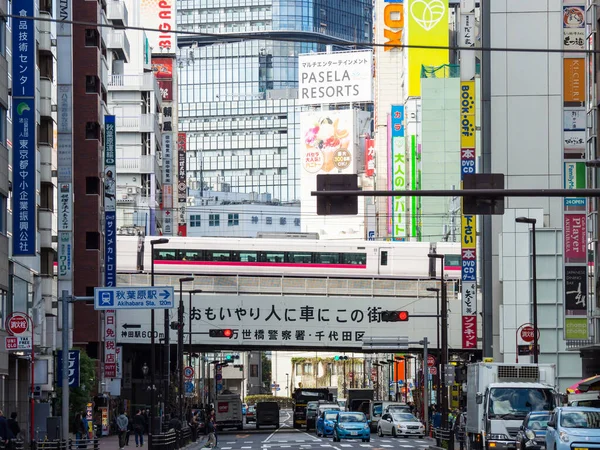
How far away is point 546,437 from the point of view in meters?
29.9

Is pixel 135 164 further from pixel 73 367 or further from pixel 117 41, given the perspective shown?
pixel 73 367

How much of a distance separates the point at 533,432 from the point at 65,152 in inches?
1411

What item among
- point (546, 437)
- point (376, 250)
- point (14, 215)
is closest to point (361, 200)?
point (376, 250)

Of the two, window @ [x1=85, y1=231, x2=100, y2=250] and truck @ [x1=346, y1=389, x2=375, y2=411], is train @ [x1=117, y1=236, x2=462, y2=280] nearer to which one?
truck @ [x1=346, y1=389, x2=375, y2=411]

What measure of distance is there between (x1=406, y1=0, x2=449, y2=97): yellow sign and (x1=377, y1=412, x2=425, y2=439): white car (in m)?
70.6

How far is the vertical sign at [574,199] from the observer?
4862cm

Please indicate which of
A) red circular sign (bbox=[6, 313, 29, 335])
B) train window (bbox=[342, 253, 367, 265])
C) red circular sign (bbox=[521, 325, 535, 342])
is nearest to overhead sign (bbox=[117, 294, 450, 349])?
train window (bbox=[342, 253, 367, 265])

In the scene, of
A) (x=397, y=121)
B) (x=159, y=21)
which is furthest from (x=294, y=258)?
(x=159, y=21)

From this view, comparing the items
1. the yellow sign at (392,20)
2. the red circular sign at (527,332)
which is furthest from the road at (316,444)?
the yellow sign at (392,20)

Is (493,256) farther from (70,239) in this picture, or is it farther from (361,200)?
(361,200)

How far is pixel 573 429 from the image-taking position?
28125 millimetres

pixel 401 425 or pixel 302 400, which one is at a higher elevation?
pixel 401 425

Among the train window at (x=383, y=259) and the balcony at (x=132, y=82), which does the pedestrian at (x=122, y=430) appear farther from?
the balcony at (x=132, y=82)

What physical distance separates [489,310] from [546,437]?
130 ft
